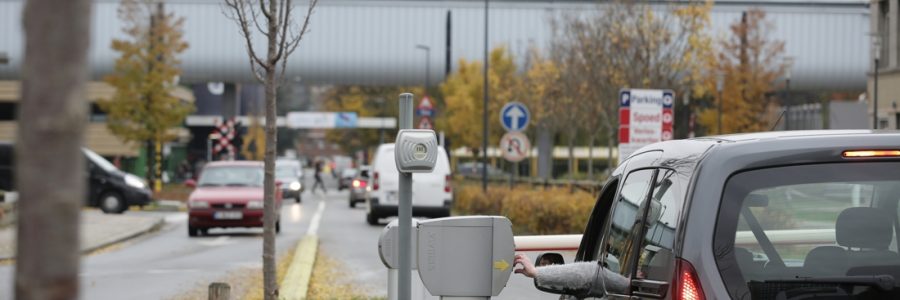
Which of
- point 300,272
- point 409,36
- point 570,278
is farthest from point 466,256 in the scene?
point 409,36

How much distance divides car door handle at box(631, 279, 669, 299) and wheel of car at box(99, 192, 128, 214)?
32818 mm

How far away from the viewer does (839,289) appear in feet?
13.7

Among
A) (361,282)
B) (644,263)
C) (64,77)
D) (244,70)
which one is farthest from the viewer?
(244,70)

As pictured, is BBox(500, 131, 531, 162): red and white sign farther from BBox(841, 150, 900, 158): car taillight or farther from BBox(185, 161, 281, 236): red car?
BBox(841, 150, 900, 158): car taillight

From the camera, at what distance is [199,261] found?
63.6ft

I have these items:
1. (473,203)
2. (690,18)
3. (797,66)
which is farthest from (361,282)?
(797,66)

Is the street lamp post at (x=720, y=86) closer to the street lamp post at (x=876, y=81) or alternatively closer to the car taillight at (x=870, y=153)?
the street lamp post at (x=876, y=81)

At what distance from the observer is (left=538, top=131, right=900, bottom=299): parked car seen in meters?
Answer: 4.18

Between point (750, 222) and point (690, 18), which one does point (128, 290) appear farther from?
point (690, 18)

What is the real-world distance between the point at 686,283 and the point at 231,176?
23127mm

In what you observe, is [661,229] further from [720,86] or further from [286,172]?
[286,172]

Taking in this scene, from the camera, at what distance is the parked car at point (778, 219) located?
4.18 m

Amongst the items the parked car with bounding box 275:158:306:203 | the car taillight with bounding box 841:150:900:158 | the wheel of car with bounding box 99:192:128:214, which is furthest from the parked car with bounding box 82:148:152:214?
the car taillight with bounding box 841:150:900:158

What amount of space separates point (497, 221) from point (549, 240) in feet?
4.15
